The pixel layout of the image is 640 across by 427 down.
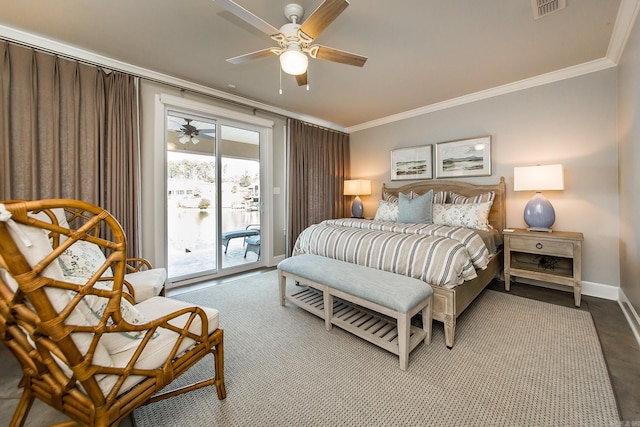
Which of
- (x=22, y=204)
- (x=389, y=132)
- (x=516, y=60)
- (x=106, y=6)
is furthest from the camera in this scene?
(x=389, y=132)

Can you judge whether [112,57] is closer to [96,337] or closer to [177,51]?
[177,51]

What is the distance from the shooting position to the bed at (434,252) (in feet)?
6.54

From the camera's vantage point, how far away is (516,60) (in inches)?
109

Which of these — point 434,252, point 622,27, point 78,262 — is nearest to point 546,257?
point 434,252

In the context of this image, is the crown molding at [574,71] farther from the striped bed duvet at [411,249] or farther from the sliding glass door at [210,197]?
the sliding glass door at [210,197]

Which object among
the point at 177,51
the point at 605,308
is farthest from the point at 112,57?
the point at 605,308

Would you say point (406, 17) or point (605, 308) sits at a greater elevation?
point (406, 17)

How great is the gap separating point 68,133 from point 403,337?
347 centimetres

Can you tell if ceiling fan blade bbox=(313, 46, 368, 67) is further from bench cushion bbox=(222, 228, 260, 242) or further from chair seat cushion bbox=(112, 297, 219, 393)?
bench cushion bbox=(222, 228, 260, 242)

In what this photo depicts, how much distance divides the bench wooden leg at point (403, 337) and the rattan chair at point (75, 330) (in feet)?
3.99

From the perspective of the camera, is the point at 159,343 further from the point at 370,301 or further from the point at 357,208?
the point at 357,208

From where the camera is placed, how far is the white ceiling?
2002 millimetres

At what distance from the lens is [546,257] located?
315cm

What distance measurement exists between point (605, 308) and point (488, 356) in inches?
70.1
